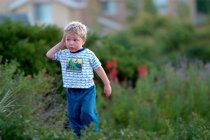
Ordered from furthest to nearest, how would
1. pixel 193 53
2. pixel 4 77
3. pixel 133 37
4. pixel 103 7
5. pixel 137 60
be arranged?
pixel 103 7 → pixel 133 37 → pixel 193 53 → pixel 137 60 → pixel 4 77

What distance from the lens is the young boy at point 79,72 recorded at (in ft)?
23.0

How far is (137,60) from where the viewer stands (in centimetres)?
1386

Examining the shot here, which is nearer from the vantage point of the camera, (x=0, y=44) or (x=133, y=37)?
(x=0, y=44)

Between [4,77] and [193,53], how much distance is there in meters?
24.9

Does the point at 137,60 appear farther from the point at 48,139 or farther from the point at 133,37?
the point at 133,37

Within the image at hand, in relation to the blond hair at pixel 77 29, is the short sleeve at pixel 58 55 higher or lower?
lower

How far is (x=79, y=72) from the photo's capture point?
23.1 feet

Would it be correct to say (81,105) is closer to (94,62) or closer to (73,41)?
(94,62)

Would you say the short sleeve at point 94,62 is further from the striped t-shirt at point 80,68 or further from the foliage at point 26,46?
the foliage at point 26,46

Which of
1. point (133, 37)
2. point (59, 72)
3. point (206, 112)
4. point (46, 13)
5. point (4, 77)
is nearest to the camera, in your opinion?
point (4, 77)

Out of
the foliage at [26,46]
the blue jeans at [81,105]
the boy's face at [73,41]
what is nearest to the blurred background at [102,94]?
the foliage at [26,46]

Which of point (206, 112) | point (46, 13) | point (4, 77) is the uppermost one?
point (46, 13)

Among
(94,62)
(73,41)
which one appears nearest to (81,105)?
(94,62)

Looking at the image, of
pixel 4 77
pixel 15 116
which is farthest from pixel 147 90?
pixel 15 116
